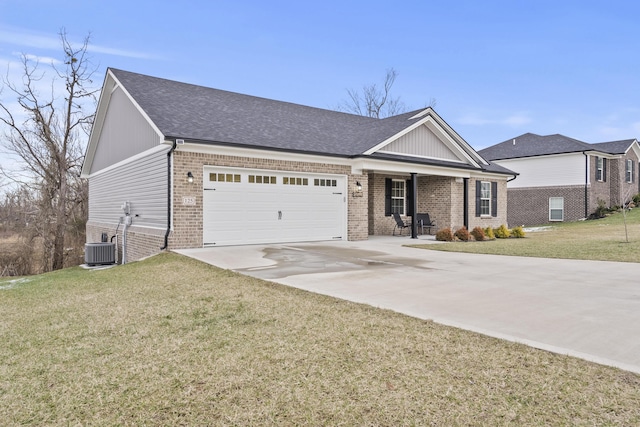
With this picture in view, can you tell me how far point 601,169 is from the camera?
1081 inches

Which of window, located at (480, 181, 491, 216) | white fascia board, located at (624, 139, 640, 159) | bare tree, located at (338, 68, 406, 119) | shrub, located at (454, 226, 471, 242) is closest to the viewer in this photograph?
shrub, located at (454, 226, 471, 242)

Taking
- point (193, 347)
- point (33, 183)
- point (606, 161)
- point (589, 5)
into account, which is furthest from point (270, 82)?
point (193, 347)

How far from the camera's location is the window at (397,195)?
58.2 feet

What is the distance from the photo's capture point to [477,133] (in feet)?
134

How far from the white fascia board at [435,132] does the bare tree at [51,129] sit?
18.6 meters

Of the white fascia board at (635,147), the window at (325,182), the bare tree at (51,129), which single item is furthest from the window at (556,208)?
the bare tree at (51,129)

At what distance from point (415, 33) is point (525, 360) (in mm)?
25184

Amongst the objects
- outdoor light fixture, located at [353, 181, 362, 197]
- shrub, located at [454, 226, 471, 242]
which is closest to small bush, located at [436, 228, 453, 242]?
shrub, located at [454, 226, 471, 242]

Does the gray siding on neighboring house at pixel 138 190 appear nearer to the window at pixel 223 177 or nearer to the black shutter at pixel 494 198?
the window at pixel 223 177

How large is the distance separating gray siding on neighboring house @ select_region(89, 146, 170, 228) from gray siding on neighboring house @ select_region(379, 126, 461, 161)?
307 inches

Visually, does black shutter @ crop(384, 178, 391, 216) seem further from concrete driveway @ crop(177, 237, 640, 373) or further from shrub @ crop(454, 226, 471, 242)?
concrete driveway @ crop(177, 237, 640, 373)

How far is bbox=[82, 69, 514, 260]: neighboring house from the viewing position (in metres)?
11.2

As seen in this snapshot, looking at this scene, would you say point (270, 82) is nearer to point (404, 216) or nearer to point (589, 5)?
point (404, 216)

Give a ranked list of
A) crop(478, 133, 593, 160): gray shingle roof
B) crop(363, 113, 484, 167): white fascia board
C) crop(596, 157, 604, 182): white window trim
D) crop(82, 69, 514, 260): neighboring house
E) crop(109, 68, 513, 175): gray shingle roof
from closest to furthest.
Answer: crop(82, 69, 514, 260): neighboring house, crop(109, 68, 513, 175): gray shingle roof, crop(363, 113, 484, 167): white fascia board, crop(478, 133, 593, 160): gray shingle roof, crop(596, 157, 604, 182): white window trim
